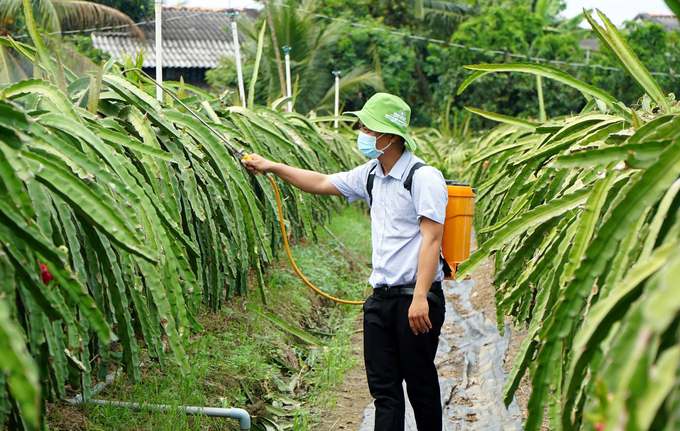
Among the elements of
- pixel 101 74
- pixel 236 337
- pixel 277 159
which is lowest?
pixel 236 337

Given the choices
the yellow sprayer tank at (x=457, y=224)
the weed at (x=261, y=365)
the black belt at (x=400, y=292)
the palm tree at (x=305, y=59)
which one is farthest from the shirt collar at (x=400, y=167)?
the palm tree at (x=305, y=59)

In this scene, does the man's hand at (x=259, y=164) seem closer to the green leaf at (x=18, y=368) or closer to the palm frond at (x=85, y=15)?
the green leaf at (x=18, y=368)

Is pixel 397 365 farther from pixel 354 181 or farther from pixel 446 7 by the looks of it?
pixel 446 7

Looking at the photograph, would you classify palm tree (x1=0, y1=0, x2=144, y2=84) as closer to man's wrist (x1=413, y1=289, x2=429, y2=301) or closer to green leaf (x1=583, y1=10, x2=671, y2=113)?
man's wrist (x1=413, y1=289, x2=429, y2=301)

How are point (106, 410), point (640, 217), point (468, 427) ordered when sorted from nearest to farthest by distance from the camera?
1. point (640, 217)
2. point (106, 410)
3. point (468, 427)

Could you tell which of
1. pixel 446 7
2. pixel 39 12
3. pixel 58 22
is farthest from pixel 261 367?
pixel 446 7

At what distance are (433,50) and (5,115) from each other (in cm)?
1963

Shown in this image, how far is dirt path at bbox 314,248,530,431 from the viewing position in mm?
3934

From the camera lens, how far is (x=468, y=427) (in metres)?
3.91

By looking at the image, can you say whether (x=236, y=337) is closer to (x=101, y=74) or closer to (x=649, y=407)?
(x=101, y=74)

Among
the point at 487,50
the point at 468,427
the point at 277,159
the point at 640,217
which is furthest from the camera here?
the point at 487,50

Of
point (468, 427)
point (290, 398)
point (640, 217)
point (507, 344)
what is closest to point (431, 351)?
point (468, 427)

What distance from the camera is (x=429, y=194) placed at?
9.68ft

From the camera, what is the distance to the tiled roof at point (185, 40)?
63.2ft
